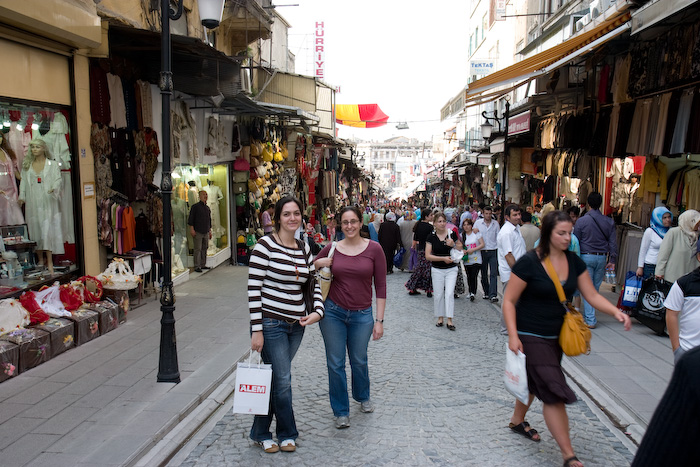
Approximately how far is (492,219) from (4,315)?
8.23 meters

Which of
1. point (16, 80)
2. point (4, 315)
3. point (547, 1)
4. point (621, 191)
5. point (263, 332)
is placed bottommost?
point (4, 315)

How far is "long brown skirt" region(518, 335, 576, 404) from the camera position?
4031 mm

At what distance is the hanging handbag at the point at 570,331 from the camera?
4078mm

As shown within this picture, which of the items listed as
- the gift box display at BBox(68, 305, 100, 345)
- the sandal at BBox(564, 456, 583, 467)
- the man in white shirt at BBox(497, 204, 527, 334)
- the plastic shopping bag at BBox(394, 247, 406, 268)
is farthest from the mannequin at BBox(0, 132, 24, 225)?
the plastic shopping bag at BBox(394, 247, 406, 268)

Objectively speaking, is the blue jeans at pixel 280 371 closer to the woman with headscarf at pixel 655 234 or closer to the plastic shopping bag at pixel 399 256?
the woman with headscarf at pixel 655 234

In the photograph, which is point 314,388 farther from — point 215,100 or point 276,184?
point 276,184

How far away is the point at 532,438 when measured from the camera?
4.66m

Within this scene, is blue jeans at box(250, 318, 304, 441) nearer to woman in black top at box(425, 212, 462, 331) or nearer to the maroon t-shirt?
the maroon t-shirt

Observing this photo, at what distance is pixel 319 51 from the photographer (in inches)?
1209

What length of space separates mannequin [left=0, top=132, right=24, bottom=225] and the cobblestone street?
4.14 m

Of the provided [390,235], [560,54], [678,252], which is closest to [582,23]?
[560,54]

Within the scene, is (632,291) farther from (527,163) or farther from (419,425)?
(527,163)

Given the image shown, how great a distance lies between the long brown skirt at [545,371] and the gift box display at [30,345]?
207 inches

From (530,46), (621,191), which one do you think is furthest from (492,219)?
(530,46)
